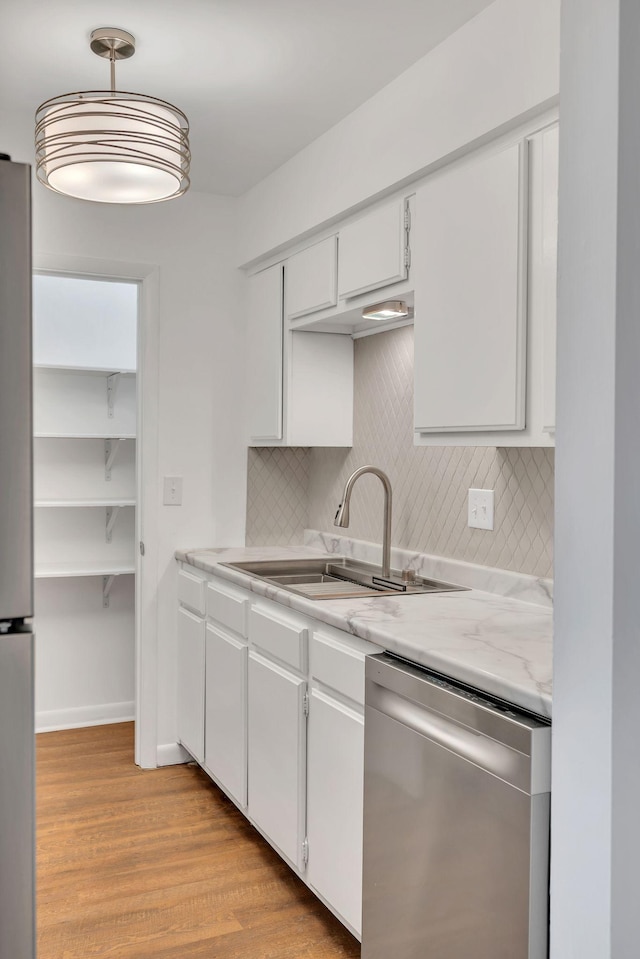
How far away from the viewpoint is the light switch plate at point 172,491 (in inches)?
140

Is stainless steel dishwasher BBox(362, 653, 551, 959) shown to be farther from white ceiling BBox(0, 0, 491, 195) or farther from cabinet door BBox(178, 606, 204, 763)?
white ceiling BBox(0, 0, 491, 195)

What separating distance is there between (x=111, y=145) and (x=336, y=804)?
180cm

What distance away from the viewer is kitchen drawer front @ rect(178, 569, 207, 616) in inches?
129

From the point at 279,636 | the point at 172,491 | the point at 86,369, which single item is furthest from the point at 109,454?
the point at 279,636

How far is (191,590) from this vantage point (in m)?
3.39

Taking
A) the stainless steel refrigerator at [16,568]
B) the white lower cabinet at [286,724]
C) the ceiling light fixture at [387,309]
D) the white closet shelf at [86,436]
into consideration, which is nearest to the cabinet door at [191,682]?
the white lower cabinet at [286,724]

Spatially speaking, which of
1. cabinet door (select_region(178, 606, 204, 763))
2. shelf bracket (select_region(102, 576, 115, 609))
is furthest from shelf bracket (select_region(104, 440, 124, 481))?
cabinet door (select_region(178, 606, 204, 763))

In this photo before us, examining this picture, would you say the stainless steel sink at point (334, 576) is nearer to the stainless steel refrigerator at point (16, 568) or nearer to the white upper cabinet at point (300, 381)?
the white upper cabinet at point (300, 381)

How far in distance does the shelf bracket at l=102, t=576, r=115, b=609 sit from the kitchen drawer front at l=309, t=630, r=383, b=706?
2075 millimetres

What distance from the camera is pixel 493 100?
2.03m

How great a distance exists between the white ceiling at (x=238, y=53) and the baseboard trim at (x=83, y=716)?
2.73m

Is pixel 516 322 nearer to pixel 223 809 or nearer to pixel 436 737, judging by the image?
pixel 436 737

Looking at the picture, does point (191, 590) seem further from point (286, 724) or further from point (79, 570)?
point (286, 724)

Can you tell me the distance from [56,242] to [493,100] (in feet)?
6.50
